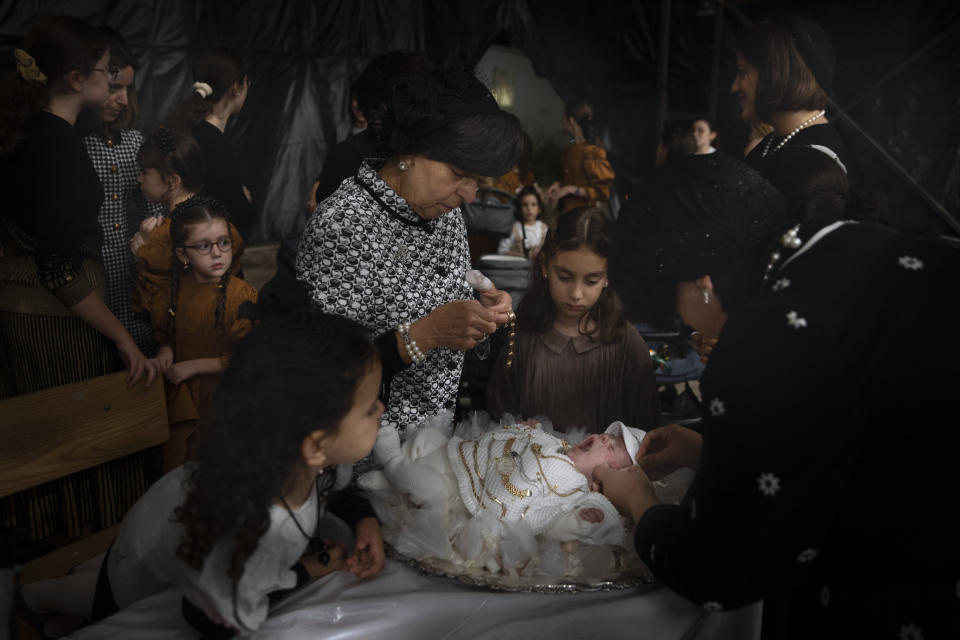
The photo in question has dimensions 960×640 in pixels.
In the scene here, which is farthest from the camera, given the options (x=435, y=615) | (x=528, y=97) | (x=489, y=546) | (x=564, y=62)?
(x=528, y=97)

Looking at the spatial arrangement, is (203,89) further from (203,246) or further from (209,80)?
(203,246)

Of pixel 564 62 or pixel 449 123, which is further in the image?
pixel 564 62

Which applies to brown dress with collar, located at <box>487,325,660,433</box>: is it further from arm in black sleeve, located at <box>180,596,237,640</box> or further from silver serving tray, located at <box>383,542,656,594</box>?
arm in black sleeve, located at <box>180,596,237,640</box>

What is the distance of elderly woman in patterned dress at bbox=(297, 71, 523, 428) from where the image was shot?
5.69 feet

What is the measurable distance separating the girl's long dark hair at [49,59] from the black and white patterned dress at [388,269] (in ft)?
3.83

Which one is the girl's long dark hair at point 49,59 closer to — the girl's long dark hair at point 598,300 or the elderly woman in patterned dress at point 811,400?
the girl's long dark hair at point 598,300

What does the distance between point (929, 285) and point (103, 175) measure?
111 inches

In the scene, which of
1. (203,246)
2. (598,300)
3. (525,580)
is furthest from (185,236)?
(525,580)

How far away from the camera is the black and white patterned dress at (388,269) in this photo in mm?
1761

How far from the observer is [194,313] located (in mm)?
2799

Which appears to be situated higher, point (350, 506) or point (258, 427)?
point (258, 427)

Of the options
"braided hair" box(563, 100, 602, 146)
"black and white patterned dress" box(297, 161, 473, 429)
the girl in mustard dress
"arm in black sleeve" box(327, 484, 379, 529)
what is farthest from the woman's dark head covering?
"braided hair" box(563, 100, 602, 146)

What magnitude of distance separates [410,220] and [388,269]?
14 centimetres

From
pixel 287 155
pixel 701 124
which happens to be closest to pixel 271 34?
pixel 287 155
